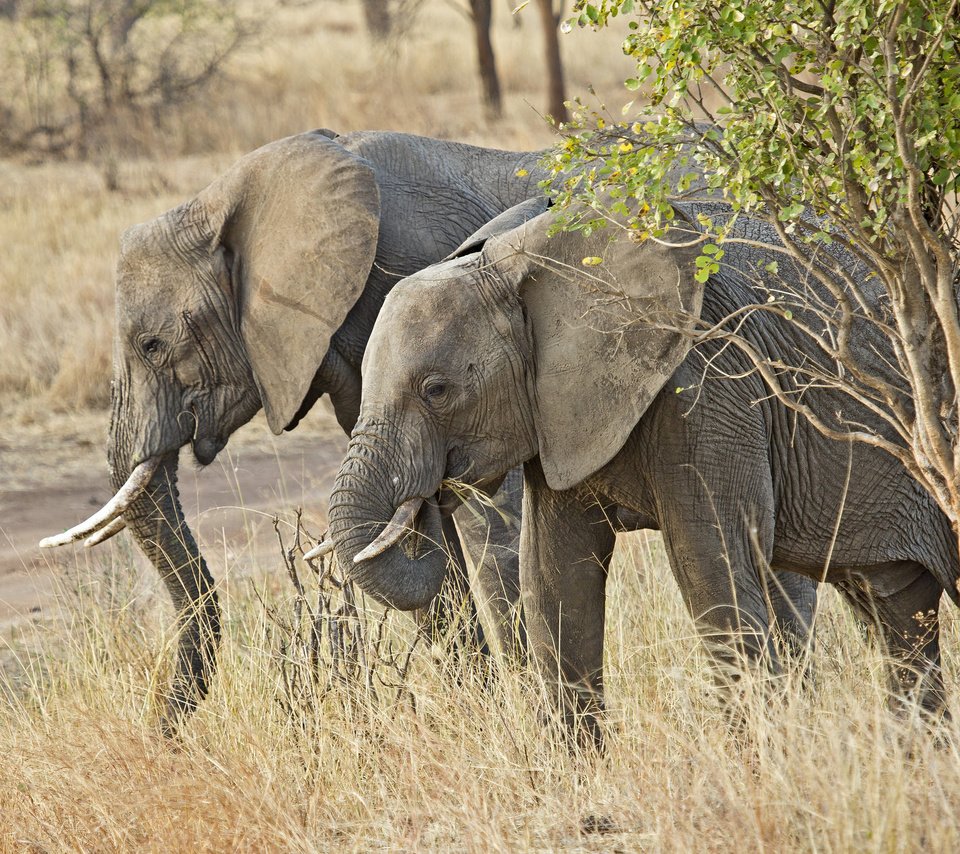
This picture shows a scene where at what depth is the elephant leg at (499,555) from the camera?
5590 millimetres

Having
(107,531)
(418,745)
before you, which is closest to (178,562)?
(107,531)

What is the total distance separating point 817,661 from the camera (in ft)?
15.6

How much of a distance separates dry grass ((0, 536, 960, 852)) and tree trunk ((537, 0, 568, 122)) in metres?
13.3

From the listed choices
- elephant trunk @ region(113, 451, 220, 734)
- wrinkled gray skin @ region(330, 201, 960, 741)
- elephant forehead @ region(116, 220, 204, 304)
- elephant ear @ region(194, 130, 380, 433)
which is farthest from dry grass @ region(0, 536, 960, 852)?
elephant forehead @ region(116, 220, 204, 304)

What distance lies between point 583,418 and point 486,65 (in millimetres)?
17208

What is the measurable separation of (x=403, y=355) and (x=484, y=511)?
5.55 ft

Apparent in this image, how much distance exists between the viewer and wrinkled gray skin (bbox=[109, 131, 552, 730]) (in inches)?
218

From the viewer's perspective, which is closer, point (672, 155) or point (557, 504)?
point (672, 155)

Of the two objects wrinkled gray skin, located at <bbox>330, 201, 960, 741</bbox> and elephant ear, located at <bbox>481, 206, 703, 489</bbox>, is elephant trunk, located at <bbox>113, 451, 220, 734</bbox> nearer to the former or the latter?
wrinkled gray skin, located at <bbox>330, 201, 960, 741</bbox>

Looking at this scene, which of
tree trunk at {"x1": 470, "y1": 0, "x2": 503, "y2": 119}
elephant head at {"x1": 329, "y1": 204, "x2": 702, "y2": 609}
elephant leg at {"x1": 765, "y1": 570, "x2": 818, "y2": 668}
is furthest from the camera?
tree trunk at {"x1": 470, "y1": 0, "x2": 503, "y2": 119}

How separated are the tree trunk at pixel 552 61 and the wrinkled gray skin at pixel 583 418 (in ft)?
45.5

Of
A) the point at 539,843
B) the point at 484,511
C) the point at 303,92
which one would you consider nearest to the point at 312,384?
the point at 484,511

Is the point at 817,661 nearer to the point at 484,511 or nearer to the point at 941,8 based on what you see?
the point at 484,511

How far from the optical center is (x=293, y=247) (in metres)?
5.58
